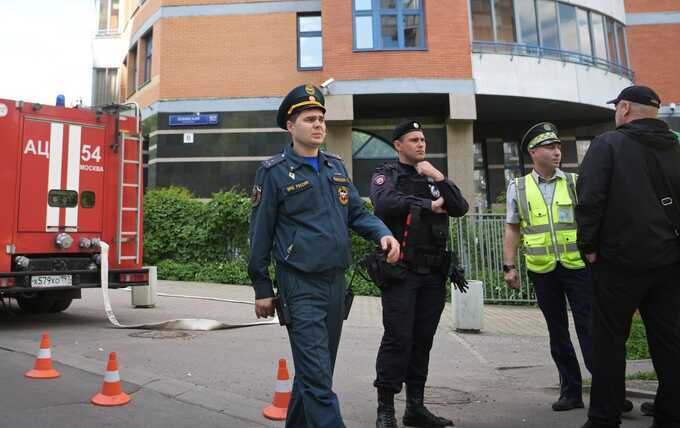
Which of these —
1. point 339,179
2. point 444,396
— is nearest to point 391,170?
point 339,179

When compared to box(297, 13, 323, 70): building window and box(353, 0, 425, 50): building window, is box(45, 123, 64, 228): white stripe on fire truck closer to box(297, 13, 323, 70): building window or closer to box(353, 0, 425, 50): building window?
box(353, 0, 425, 50): building window

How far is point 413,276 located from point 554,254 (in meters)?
1.23

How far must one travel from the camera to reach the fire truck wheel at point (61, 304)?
9.34 metres

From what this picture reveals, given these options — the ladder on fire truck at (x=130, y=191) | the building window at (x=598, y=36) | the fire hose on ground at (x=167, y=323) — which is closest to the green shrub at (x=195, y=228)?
the ladder on fire truck at (x=130, y=191)

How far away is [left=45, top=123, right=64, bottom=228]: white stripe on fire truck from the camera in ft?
26.4

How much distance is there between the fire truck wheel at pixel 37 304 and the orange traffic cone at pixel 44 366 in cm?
457

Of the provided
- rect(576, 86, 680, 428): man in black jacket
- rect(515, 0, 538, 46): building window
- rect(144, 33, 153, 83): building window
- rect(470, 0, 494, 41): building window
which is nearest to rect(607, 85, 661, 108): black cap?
rect(576, 86, 680, 428): man in black jacket

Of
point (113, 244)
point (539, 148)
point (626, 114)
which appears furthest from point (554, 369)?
point (113, 244)

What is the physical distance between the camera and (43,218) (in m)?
7.98

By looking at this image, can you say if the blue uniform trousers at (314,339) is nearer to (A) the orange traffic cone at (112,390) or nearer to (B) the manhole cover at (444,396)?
(B) the manhole cover at (444,396)

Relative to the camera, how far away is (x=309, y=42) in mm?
19734

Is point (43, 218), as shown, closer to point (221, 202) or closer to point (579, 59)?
point (221, 202)

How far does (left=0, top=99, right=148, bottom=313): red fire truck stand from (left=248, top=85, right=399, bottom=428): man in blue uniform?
229 inches

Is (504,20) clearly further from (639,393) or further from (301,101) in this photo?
(301,101)
